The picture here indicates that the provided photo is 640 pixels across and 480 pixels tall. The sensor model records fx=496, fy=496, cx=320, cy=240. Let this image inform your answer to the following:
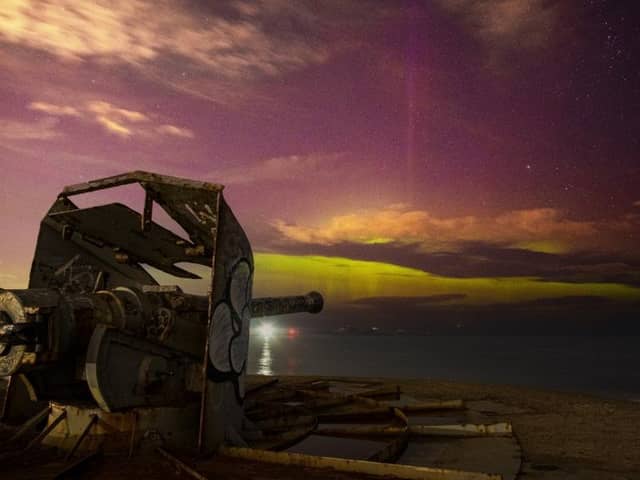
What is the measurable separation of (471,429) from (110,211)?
8.16 metres

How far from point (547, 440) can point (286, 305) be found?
6.21 metres

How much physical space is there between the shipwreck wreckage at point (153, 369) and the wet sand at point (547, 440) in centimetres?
28

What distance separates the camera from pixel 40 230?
32.1 feet

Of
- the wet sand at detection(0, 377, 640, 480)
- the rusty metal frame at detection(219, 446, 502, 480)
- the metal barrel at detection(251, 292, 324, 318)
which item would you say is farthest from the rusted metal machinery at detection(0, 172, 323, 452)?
the metal barrel at detection(251, 292, 324, 318)

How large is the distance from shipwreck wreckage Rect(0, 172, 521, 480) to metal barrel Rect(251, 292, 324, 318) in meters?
1.65

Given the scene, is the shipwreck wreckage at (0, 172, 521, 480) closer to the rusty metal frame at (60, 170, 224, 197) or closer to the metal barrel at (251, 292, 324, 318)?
the rusty metal frame at (60, 170, 224, 197)

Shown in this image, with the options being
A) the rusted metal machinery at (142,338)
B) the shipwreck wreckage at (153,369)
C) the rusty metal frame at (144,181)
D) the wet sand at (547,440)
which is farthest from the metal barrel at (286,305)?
the wet sand at (547,440)

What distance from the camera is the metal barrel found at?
10.9 m

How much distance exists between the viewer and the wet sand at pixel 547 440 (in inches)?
251

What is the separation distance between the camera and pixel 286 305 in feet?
39.5

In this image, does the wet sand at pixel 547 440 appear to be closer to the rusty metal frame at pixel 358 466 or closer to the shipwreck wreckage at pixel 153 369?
the rusty metal frame at pixel 358 466

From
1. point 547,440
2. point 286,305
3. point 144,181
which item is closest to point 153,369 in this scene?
point 144,181

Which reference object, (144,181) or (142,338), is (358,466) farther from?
(144,181)

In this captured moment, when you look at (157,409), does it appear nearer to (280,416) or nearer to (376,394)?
(280,416)
